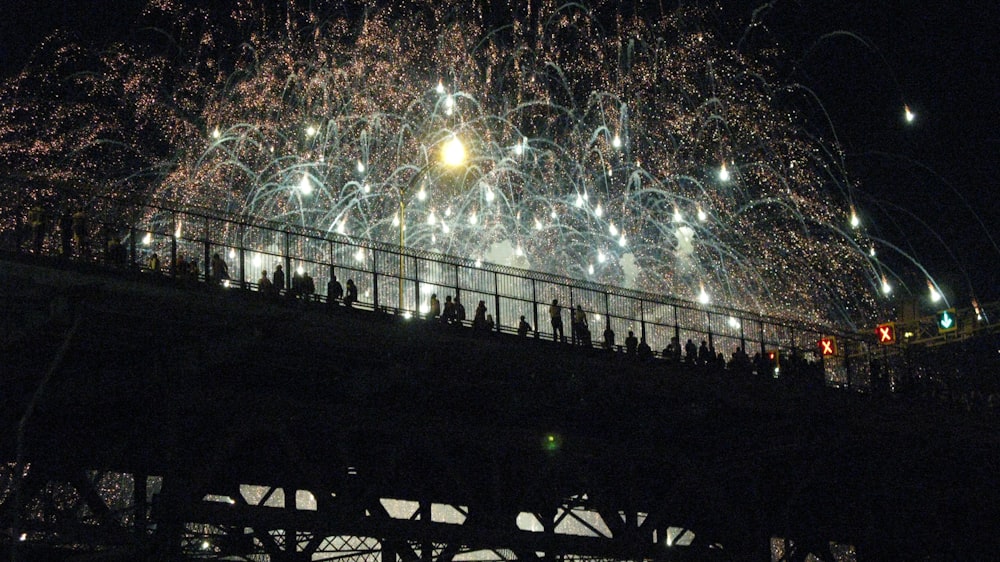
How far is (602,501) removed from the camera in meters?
36.4

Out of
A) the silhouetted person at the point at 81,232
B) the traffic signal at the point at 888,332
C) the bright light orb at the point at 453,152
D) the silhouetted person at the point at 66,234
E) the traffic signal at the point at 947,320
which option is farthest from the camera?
the traffic signal at the point at 888,332

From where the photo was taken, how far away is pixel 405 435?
32.8 metres

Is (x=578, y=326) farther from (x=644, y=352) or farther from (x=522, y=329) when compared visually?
(x=522, y=329)

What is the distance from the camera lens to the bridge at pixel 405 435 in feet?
89.6

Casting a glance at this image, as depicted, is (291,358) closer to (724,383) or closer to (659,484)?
(724,383)

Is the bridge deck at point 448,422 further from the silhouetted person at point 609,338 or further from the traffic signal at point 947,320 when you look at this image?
the traffic signal at point 947,320

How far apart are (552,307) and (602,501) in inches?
237

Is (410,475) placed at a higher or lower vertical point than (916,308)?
lower

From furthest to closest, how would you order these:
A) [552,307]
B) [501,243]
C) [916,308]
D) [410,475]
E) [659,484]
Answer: [916,308]
[501,243]
[659,484]
[410,475]
[552,307]

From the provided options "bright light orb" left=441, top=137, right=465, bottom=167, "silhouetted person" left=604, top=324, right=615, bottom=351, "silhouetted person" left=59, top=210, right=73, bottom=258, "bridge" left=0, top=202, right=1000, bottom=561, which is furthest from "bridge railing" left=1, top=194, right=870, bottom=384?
"silhouetted person" left=59, top=210, right=73, bottom=258

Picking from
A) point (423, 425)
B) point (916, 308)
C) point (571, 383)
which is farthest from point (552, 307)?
point (916, 308)

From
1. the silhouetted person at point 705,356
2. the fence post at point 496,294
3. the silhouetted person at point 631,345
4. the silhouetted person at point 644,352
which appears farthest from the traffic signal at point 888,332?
the fence post at point 496,294

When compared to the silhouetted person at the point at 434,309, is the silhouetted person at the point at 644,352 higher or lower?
lower

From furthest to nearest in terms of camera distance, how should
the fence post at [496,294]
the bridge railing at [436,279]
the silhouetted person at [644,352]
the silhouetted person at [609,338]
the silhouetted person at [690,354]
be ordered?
the silhouetted person at [690,354] → the silhouetted person at [609,338] → the silhouetted person at [644,352] → the bridge railing at [436,279] → the fence post at [496,294]
